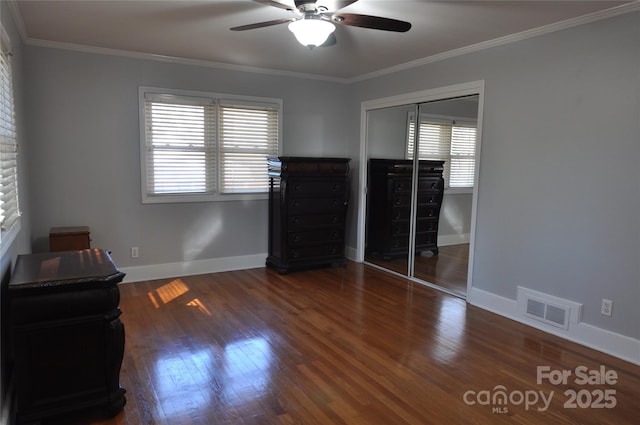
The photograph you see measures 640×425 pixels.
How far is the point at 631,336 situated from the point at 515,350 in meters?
0.76

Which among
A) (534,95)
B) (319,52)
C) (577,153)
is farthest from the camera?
(319,52)

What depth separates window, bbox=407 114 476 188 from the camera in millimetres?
4012

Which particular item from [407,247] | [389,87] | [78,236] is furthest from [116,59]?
[407,247]

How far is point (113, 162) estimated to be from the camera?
4.34m

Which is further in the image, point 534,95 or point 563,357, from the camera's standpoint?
point 534,95

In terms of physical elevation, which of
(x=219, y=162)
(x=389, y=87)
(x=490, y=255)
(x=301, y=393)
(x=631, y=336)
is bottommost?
(x=301, y=393)

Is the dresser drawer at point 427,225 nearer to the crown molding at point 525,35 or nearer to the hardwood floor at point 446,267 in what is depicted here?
the hardwood floor at point 446,267

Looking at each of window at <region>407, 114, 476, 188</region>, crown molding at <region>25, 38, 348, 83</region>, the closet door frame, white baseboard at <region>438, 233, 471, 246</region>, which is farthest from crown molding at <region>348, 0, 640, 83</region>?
white baseboard at <region>438, 233, 471, 246</region>

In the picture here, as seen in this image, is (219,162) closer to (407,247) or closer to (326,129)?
(326,129)

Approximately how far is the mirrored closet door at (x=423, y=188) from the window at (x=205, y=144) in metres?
1.37

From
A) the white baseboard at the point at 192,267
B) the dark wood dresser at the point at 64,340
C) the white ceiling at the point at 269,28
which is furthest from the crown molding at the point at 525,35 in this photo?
the dark wood dresser at the point at 64,340

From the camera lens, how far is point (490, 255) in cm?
384

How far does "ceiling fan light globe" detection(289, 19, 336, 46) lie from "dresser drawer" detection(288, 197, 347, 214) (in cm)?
235

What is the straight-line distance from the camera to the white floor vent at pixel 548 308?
321 centimetres
